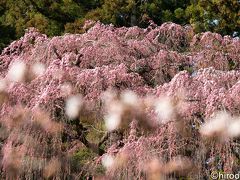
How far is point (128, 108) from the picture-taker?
429 cm

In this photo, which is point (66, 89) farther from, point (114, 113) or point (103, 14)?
point (103, 14)

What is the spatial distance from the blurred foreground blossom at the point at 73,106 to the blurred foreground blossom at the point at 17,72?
854 millimetres

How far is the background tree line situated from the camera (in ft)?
27.0

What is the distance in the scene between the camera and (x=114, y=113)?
4.32m

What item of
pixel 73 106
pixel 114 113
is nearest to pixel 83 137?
pixel 73 106

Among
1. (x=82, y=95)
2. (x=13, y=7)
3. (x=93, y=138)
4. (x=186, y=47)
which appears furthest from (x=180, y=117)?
(x=13, y=7)

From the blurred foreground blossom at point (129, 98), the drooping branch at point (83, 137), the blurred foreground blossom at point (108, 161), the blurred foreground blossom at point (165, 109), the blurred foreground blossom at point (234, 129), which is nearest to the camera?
the blurred foreground blossom at point (234, 129)

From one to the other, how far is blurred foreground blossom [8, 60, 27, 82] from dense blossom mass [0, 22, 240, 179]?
0.03ft

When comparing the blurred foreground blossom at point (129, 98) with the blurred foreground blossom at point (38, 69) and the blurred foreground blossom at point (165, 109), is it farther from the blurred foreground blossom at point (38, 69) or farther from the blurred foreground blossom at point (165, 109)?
the blurred foreground blossom at point (38, 69)

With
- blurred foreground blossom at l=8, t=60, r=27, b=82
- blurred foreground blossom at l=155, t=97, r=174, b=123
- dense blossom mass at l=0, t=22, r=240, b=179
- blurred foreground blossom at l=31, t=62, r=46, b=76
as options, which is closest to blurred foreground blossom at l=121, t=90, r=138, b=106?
dense blossom mass at l=0, t=22, r=240, b=179

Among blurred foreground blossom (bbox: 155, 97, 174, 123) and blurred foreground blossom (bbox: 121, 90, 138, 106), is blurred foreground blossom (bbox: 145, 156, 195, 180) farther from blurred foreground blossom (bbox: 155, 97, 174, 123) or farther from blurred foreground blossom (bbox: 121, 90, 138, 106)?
blurred foreground blossom (bbox: 121, 90, 138, 106)

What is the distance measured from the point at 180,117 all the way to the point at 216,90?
349mm

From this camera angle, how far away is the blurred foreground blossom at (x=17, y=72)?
203 inches

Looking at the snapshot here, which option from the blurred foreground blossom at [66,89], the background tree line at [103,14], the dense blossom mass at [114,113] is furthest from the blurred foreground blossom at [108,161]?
the background tree line at [103,14]
